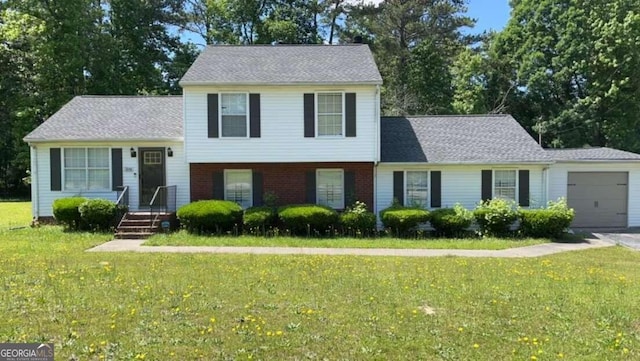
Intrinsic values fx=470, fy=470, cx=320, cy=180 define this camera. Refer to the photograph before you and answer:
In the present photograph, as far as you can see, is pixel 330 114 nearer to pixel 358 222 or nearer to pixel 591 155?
pixel 358 222

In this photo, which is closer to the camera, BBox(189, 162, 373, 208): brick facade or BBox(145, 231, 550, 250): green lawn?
BBox(145, 231, 550, 250): green lawn

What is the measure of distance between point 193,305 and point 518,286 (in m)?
5.49

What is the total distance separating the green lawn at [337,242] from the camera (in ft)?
44.1

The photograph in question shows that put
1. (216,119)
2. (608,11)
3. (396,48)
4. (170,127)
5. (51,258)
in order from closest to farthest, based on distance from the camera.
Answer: (51,258) < (216,119) < (170,127) < (608,11) < (396,48)

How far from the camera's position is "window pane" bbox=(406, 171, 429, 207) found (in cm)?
1714

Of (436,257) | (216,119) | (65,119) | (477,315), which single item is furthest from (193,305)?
(65,119)

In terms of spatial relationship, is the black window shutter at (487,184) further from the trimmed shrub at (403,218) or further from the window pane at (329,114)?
the window pane at (329,114)

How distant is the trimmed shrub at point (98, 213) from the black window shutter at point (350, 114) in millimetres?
8277

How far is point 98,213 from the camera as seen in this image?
1534 centimetres

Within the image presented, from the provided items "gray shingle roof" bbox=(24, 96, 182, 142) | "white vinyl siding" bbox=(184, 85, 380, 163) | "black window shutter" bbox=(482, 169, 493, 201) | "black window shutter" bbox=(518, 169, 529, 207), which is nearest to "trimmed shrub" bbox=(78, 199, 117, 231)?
"gray shingle roof" bbox=(24, 96, 182, 142)

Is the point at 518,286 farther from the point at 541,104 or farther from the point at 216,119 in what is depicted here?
the point at 541,104

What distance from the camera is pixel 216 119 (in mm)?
16094

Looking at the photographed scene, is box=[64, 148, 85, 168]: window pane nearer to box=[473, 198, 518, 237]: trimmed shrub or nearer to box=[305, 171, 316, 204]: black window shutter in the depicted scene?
box=[305, 171, 316, 204]: black window shutter

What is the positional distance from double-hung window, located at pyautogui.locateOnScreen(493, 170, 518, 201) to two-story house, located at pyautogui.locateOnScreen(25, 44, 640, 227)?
36 mm
